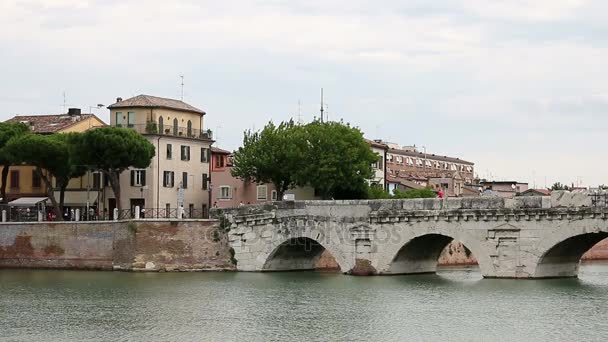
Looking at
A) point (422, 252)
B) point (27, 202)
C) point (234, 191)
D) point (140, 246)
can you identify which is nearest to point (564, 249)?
point (422, 252)

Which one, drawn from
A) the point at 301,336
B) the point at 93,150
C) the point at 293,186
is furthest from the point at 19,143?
the point at 301,336

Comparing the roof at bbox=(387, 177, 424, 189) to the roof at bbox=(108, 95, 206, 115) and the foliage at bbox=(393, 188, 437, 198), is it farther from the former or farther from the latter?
the roof at bbox=(108, 95, 206, 115)

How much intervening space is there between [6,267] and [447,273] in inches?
1282

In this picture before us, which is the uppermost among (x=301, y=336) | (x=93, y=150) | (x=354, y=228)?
(x=93, y=150)

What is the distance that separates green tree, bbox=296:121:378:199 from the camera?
102312 mm

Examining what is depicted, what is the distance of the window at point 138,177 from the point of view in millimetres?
101812

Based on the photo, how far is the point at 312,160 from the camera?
338ft

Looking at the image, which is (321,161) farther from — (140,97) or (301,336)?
(301,336)

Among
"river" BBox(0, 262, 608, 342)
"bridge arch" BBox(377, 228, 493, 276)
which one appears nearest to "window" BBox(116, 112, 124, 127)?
"river" BBox(0, 262, 608, 342)

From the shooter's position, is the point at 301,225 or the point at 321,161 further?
the point at 321,161

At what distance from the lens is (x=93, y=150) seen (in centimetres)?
9512

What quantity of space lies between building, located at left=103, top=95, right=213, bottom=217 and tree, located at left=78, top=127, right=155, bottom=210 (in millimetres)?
4712

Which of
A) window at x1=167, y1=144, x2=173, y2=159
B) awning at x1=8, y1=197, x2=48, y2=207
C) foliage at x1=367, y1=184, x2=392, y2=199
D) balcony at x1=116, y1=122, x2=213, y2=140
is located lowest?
awning at x1=8, y1=197, x2=48, y2=207

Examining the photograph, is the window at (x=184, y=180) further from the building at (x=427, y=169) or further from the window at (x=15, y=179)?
the building at (x=427, y=169)
